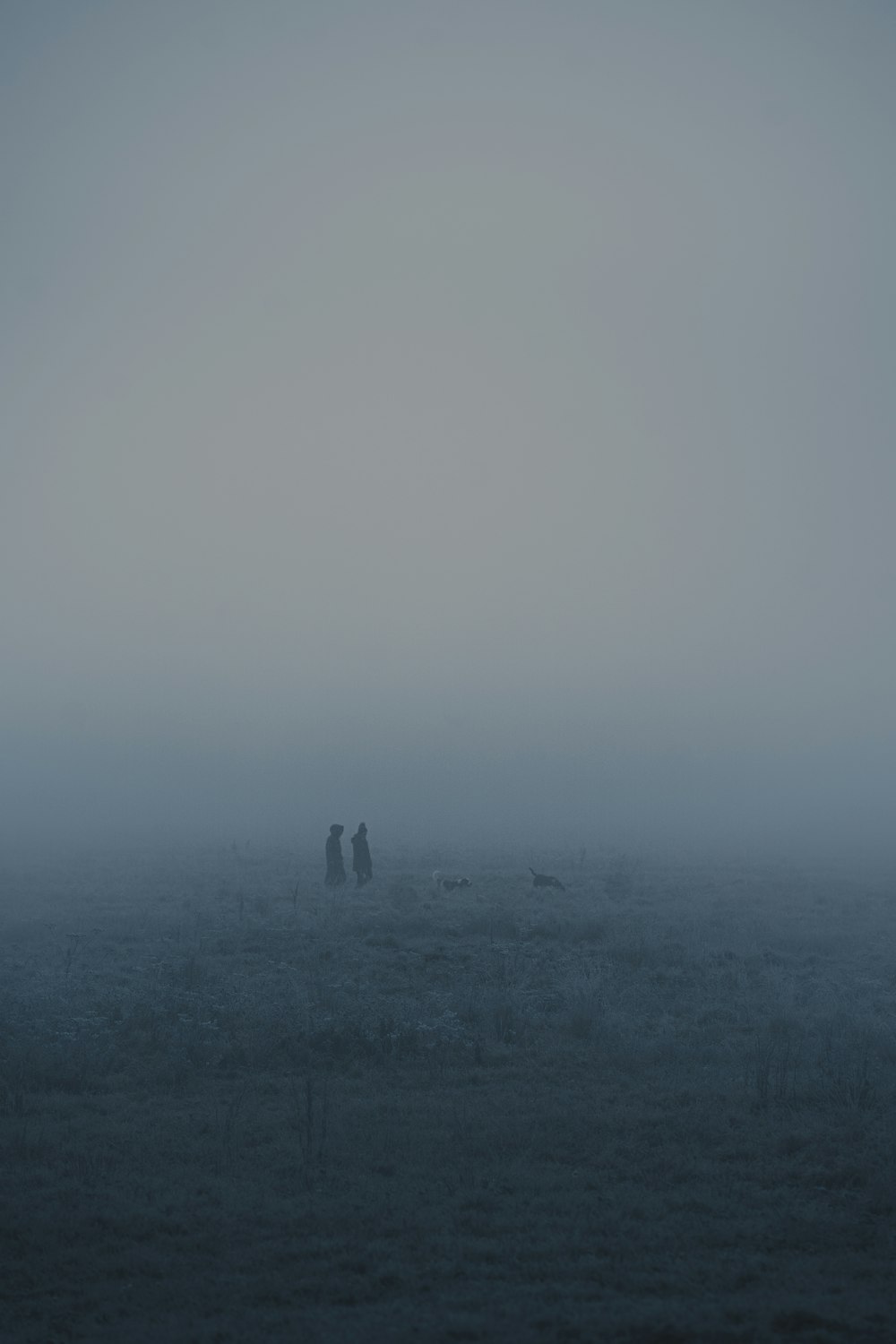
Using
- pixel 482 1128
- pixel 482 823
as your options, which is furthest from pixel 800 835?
pixel 482 1128

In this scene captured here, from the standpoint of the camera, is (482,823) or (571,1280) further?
(482,823)

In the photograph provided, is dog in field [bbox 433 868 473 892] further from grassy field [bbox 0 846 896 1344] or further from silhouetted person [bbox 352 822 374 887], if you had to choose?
grassy field [bbox 0 846 896 1344]

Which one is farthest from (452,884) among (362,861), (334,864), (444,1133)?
(444,1133)

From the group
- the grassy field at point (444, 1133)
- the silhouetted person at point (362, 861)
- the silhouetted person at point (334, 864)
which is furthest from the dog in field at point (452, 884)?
the grassy field at point (444, 1133)

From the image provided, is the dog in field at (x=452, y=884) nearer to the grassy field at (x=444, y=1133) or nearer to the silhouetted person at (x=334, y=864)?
the silhouetted person at (x=334, y=864)

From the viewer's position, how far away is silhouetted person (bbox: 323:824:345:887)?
31.6m

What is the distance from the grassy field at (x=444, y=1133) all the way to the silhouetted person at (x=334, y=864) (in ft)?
25.9

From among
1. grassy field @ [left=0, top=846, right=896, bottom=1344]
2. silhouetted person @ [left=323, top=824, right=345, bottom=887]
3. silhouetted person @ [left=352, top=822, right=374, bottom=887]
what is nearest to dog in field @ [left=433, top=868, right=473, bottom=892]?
silhouetted person @ [left=352, top=822, right=374, bottom=887]

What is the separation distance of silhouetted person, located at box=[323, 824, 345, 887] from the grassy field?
7897mm

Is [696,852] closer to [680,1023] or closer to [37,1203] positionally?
[680,1023]

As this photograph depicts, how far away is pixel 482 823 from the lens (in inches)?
3757

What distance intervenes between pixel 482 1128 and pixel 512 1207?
230cm

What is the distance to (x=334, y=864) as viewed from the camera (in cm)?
3209

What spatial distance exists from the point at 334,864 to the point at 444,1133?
70.5 ft
